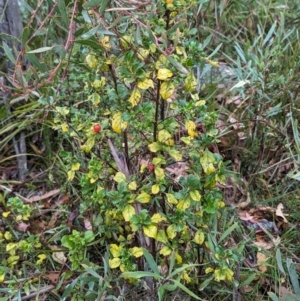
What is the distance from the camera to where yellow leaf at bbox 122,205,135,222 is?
113cm

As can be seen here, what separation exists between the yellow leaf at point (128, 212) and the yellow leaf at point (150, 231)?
48 mm

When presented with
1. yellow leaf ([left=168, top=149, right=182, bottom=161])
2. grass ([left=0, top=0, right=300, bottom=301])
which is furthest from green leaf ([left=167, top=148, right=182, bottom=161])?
grass ([left=0, top=0, right=300, bottom=301])

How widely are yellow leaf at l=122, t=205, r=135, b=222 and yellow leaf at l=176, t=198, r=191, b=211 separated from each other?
11 centimetres

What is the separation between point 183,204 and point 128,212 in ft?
0.43

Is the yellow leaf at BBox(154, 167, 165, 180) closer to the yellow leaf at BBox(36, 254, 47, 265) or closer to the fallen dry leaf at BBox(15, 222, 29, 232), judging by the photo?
the yellow leaf at BBox(36, 254, 47, 265)

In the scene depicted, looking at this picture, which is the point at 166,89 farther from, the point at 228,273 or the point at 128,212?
the point at 228,273

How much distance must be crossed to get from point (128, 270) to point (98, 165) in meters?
0.27

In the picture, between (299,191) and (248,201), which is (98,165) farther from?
(299,191)

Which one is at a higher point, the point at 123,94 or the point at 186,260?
the point at 123,94

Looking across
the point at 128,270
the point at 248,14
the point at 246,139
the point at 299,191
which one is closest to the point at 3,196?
the point at 128,270

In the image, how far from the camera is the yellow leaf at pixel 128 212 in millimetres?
1128

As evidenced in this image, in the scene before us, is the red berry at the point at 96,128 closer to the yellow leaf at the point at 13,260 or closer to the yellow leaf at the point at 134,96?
the yellow leaf at the point at 134,96

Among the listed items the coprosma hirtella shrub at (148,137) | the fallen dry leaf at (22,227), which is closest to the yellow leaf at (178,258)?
the coprosma hirtella shrub at (148,137)

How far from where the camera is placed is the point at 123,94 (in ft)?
3.82
